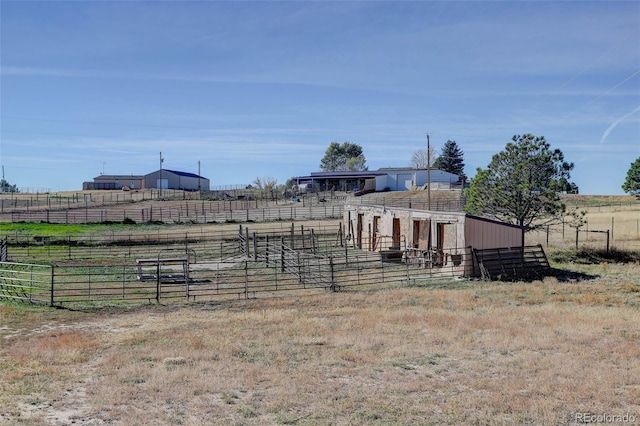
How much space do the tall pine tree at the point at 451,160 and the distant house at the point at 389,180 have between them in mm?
21915

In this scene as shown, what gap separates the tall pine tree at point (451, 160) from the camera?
109m

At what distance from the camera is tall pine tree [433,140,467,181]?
109438 mm

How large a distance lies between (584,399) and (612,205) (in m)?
62.5

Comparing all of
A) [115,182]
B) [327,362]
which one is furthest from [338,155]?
[327,362]

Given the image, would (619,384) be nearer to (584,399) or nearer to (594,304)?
(584,399)

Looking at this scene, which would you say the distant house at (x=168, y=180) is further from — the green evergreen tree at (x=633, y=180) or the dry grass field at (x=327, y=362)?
the dry grass field at (x=327, y=362)

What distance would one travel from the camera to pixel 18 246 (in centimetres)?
4222

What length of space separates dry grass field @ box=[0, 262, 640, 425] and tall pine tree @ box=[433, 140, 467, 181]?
90.9m

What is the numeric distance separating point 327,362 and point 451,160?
10114cm

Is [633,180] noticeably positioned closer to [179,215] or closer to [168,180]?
[179,215]

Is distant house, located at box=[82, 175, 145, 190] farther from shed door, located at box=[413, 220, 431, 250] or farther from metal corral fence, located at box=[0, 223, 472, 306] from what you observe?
shed door, located at box=[413, 220, 431, 250]

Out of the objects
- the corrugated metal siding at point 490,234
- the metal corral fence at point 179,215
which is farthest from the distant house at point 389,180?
the corrugated metal siding at point 490,234

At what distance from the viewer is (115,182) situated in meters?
117

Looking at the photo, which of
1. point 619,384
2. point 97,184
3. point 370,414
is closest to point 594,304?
point 619,384
